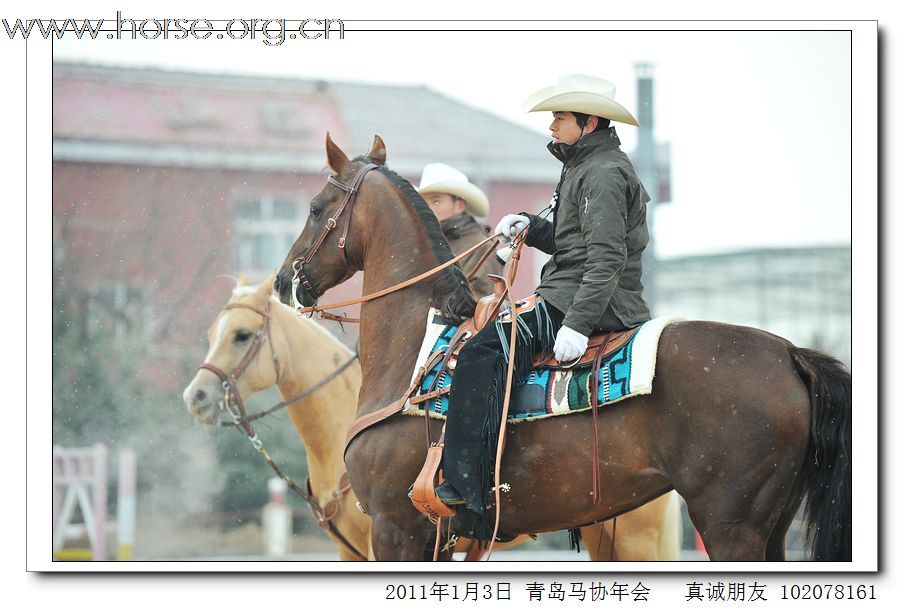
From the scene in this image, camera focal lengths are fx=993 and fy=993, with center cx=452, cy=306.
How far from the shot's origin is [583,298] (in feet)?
14.4

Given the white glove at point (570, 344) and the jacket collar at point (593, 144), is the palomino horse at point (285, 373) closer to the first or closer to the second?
the white glove at point (570, 344)

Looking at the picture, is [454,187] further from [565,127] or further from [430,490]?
[430,490]

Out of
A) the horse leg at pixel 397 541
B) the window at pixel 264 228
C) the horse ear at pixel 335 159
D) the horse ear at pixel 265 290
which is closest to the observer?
the horse leg at pixel 397 541

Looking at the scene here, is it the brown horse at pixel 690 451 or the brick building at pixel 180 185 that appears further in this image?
the brick building at pixel 180 185

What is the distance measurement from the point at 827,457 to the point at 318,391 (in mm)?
3636

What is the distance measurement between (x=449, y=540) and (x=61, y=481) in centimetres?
859

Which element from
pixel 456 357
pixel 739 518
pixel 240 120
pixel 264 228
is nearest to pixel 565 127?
pixel 456 357

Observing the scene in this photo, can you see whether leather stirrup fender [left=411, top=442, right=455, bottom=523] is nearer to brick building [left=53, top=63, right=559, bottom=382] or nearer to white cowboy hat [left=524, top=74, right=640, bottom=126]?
white cowboy hat [left=524, top=74, right=640, bottom=126]

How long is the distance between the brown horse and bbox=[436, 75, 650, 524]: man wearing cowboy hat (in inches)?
9.1

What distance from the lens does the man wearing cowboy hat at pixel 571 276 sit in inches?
174

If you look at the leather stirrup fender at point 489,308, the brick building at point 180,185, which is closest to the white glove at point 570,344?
the leather stirrup fender at point 489,308

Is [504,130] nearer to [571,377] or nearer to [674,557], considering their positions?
[674,557]

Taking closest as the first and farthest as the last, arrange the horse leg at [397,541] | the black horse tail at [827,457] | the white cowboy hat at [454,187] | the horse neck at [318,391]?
1. the black horse tail at [827,457]
2. the horse leg at [397,541]
3. the horse neck at [318,391]
4. the white cowboy hat at [454,187]

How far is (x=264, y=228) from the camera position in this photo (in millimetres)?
14789
